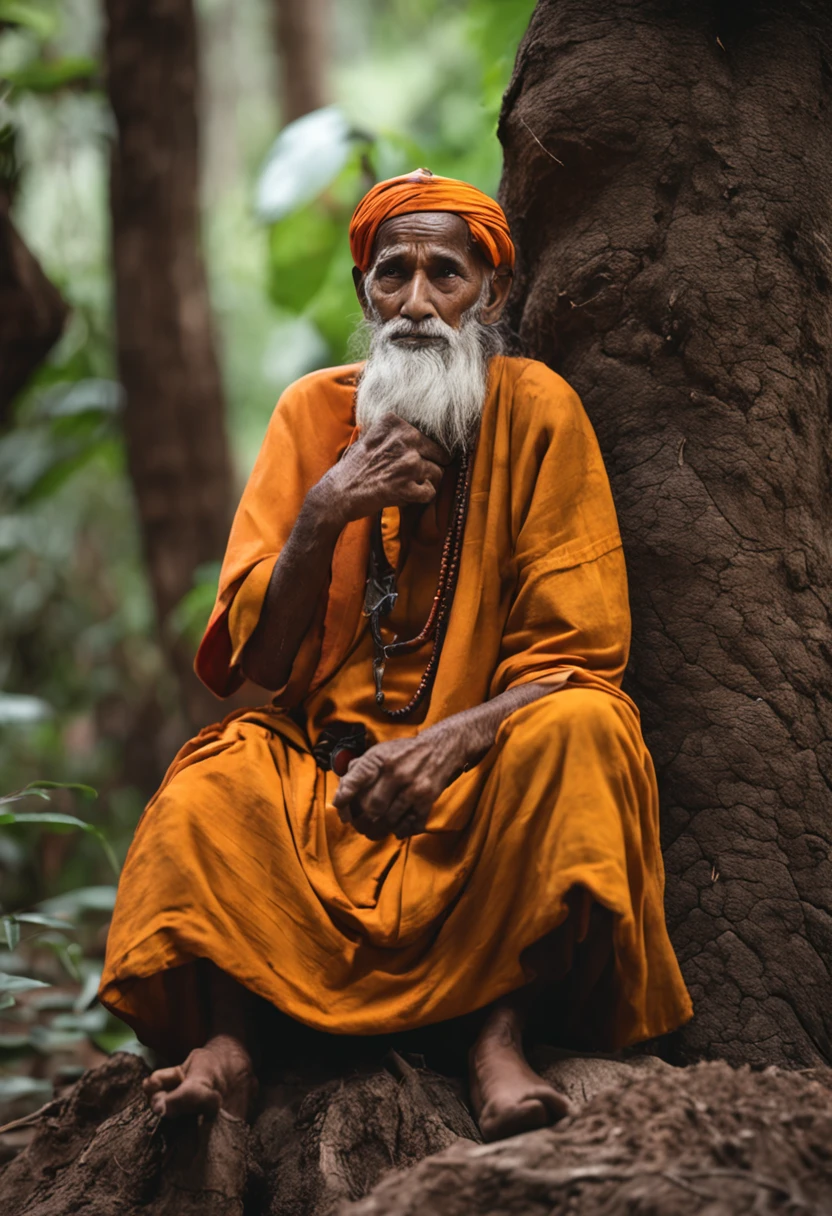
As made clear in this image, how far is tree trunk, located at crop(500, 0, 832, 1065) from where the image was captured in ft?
9.69

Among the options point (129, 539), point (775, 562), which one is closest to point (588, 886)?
point (775, 562)

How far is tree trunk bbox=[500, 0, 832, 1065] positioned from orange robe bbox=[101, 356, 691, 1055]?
0.34m

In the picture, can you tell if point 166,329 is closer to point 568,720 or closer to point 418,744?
point 418,744

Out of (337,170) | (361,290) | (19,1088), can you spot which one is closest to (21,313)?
(337,170)

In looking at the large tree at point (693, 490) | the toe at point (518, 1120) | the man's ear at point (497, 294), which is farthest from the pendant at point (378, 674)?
the toe at point (518, 1120)

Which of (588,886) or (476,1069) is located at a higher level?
(588,886)

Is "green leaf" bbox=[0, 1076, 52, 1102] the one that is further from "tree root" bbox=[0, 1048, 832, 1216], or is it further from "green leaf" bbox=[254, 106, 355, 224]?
"green leaf" bbox=[254, 106, 355, 224]

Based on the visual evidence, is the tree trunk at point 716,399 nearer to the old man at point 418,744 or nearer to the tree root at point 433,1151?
the old man at point 418,744

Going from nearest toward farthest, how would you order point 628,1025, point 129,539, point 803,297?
point 628,1025 < point 803,297 < point 129,539

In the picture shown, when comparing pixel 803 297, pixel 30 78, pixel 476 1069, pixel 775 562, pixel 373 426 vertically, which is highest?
pixel 30 78

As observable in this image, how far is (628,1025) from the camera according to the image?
2582mm

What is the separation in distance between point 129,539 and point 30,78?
163 inches

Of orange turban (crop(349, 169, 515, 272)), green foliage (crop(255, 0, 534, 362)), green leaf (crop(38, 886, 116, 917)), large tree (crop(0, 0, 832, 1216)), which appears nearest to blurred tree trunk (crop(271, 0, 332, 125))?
green foliage (crop(255, 0, 534, 362))

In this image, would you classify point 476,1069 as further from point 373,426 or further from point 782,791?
point 373,426
